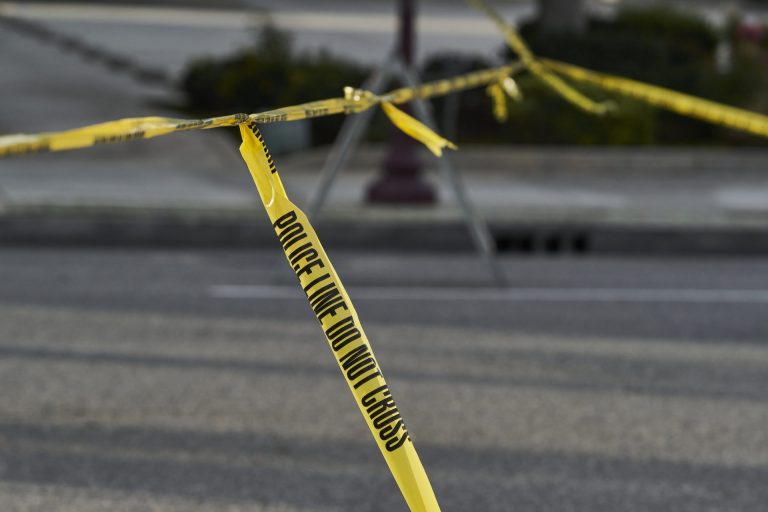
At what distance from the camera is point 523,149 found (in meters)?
16.3

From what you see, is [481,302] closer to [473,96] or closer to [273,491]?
[273,491]

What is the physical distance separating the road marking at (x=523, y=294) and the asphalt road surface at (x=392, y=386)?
3cm

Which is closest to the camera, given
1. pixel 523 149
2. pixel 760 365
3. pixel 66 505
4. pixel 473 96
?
pixel 66 505

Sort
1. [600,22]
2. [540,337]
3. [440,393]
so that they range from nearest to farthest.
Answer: [440,393] < [540,337] < [600,22]

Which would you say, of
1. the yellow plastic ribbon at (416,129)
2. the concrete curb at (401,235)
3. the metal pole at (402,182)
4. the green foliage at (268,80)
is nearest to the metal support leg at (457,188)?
the concrete curb at (401,235)

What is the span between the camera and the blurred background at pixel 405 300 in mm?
5359

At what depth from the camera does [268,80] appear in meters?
18.4

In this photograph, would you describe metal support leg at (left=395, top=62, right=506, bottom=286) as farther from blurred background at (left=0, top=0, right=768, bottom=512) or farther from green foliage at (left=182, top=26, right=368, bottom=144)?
green foliage at (left=182, top=26, right=368, bottom=144)

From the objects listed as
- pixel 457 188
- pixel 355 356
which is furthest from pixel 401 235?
pixel 355 356

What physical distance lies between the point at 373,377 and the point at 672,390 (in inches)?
139

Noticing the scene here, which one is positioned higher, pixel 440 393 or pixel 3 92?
pixel 3 92

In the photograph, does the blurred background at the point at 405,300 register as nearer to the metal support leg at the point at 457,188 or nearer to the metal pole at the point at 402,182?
the metal pole at the point at 402,182

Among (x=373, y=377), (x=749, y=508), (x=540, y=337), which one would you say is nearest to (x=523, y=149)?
(x=540, y=337)

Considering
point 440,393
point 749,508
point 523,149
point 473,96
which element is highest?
point 473,96
